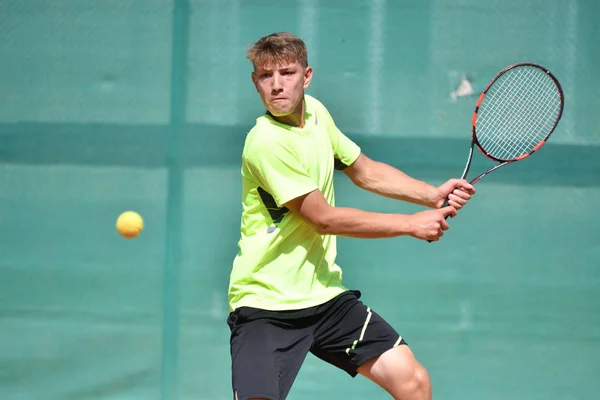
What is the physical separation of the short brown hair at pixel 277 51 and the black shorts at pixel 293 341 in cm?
79

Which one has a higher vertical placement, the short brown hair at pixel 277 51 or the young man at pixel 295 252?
the short brown hair at pixel 277 51

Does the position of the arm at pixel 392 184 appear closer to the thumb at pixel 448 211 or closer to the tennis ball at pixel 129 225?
the thumb at pixel 448 211

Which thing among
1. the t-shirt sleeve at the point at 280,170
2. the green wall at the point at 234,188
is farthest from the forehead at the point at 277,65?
the green wall at the point at 234,188

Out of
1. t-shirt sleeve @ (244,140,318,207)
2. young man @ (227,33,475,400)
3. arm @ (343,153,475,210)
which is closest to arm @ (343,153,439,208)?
arm @ (343,153,475,210)

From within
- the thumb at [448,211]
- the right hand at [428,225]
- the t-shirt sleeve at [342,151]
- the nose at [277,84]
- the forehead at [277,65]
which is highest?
the forehead at [277,65]

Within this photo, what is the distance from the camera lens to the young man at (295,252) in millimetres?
3113

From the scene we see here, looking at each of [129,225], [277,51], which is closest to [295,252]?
[277,51]

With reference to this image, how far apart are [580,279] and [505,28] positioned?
1.16m

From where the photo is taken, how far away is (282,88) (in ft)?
10.4

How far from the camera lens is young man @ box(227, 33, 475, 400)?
10.2 feet

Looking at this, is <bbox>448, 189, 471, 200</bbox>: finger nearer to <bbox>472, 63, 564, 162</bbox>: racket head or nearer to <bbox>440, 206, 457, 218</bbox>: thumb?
<bbox>440, 206, 457, 218</bbox>: thumb

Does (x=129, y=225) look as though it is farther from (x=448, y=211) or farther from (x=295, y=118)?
(x=448, y=211)

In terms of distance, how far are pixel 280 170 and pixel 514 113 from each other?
4.20 ft

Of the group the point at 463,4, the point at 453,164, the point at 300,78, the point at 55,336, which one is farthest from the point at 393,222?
the point at 55,336
